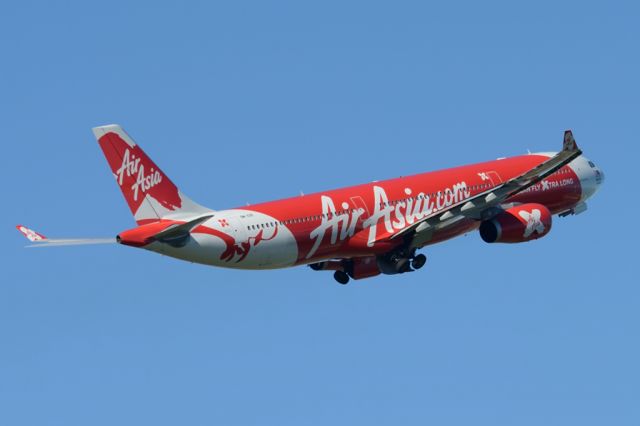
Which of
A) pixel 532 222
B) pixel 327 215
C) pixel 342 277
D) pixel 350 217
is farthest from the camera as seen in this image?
pixel 342 277

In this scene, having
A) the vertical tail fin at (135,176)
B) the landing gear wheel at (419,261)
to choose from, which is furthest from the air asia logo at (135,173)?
the landing gear wheel at (419,261)

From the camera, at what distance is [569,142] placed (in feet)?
235

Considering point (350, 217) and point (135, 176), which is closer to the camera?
point (135, 176)

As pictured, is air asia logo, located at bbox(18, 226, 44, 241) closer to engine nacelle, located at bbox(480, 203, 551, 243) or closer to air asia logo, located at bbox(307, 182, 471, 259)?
air asia logo, located at bbox(307, 182, 471, 259)

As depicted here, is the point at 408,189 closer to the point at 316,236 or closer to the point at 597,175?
the point at 316,236

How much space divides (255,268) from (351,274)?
25.8 feet

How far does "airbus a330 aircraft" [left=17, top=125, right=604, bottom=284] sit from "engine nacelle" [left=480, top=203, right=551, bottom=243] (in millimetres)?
51

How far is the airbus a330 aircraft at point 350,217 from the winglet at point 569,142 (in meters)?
0.05

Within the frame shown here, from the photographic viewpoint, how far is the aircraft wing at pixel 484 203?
72.5 m

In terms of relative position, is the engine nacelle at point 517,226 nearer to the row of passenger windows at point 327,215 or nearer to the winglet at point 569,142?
the row of passenger windows at point 327,215

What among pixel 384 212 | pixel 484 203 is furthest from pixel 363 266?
pixel 484 203

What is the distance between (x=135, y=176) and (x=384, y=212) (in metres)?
13.6

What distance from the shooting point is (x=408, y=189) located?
77.6 metres

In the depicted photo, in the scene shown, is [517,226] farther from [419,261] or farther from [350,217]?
[350,217]
